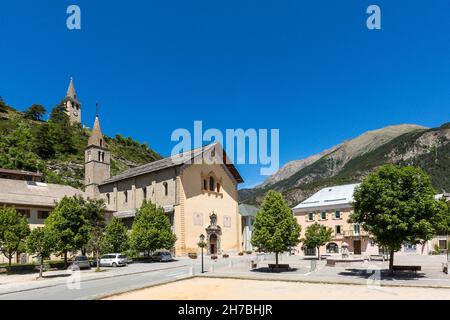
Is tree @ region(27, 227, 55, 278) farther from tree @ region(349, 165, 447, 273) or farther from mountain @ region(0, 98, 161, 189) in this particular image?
mountain @ region(0, 98, 161, 189)

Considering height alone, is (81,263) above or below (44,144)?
below

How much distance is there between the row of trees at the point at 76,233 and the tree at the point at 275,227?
15.4 m

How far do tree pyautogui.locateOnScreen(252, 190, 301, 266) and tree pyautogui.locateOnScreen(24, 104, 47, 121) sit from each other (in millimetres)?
112949

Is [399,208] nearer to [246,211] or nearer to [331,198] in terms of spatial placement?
[331,198]

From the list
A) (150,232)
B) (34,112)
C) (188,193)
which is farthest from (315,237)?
(34,112)

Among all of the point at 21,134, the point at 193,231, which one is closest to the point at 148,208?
the point at 193,231

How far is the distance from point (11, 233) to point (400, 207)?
31.4 meters

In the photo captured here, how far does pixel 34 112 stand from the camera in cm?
12269

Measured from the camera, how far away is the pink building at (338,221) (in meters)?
54.1

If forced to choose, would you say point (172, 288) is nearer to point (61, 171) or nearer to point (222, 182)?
point (222, 182)

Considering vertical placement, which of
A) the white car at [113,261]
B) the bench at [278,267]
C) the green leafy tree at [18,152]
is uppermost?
the green leafy tree at [18,152]

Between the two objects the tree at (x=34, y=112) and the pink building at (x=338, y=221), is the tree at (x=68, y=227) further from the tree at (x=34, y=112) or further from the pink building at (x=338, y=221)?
the tree at (x=34, y=112)

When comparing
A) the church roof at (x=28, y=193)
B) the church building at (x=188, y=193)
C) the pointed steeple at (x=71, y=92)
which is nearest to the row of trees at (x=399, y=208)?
the church building at (x=188, y=193)
